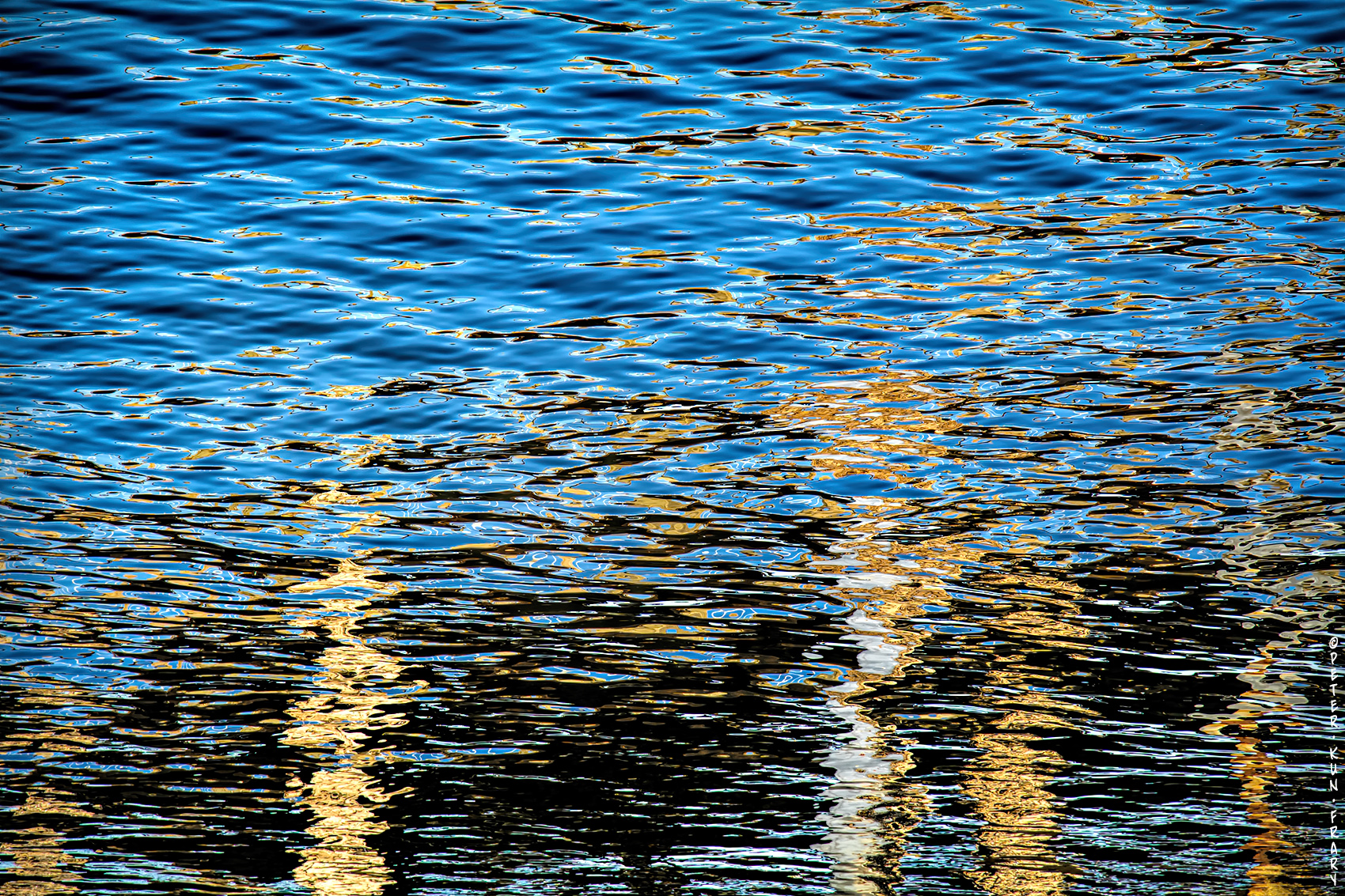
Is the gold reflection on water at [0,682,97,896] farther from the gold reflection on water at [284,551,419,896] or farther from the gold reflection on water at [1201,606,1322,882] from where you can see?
the gold reflection on water at [1201,606,1322,882]

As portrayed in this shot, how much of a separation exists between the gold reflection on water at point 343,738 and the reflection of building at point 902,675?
88 cm

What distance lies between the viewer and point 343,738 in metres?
2.67

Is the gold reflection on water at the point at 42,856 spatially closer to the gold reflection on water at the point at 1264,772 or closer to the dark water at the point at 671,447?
the dark water at the point at 671,447

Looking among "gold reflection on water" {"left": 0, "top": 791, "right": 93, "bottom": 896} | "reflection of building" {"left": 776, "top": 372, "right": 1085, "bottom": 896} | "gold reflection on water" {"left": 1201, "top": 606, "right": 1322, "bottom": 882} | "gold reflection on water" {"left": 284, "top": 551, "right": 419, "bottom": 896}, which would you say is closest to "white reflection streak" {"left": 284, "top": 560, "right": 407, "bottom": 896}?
"gold reflection on water" {"left": 284, "top": 551, "right": 419, "bottom": 896}

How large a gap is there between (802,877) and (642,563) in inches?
43.4

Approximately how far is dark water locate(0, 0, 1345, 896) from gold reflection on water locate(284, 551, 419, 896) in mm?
11

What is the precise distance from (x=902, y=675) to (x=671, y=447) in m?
1.09

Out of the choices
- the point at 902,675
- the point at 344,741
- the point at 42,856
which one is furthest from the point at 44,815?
the point at 902,675

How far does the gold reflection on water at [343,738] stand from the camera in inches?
90.5

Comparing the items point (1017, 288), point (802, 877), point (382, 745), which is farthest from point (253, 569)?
point (1017, 288)

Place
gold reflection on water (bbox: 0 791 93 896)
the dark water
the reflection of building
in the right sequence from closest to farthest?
gold reflection on water (bbox: 0 791 93 896) → the reflection of building → the dark water

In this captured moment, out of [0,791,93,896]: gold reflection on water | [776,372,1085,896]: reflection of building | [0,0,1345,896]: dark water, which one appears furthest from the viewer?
[0,0,1345,896]: dark water

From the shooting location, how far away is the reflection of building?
2.36 meters

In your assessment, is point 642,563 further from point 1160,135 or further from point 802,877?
point 1160,135
